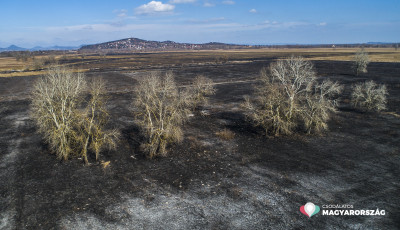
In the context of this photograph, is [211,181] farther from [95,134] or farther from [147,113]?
[95,134]

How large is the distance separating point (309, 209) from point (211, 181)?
802 centimetres

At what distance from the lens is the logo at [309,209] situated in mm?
17322

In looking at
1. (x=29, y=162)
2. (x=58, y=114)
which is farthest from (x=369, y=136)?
(x=29, y=162)

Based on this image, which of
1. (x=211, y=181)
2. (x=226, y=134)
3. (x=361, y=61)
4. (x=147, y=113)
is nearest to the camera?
(x=211, y=181)

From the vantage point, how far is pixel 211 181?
21891mm

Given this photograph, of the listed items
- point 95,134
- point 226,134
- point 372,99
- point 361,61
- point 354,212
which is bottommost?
point 354,212

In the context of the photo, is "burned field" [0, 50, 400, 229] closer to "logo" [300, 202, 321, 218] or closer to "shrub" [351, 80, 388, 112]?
"logo" [300, 202, 321, 218]

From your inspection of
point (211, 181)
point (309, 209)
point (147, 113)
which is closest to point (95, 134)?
point (147, 113)

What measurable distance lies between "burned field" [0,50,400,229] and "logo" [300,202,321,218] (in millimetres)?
369

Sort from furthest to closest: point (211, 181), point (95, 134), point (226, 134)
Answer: point (226, 134) → point (95, 134) → point (211, 181)

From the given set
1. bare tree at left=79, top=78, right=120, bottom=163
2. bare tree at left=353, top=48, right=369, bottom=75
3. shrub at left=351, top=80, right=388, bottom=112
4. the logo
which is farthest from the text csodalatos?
bare tree at left=353, top=48, right=369, bottom=75

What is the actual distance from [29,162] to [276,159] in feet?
84.3

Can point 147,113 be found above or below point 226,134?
above

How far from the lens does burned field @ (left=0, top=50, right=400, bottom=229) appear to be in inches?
670
